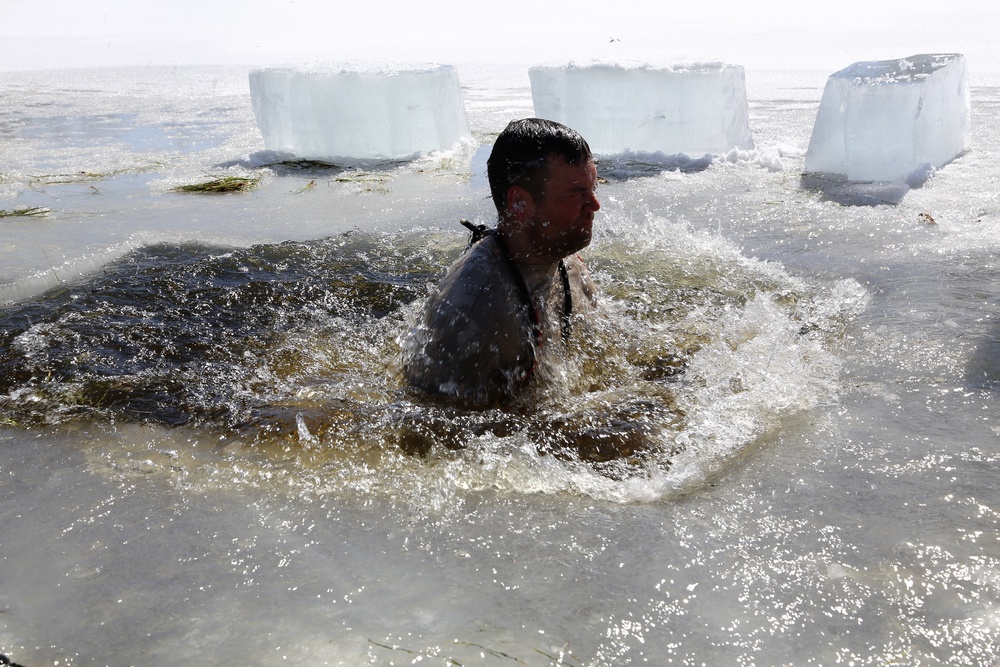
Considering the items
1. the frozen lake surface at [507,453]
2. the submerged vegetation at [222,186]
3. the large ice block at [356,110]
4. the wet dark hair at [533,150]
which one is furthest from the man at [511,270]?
the large ice block at [356,110]

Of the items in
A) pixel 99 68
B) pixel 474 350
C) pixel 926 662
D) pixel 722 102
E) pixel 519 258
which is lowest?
pixel 926 662

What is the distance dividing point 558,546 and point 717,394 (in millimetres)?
1057

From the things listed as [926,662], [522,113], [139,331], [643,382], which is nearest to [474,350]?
[643,382]

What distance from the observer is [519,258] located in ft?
8.36

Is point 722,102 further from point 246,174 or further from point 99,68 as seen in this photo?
point 99,68

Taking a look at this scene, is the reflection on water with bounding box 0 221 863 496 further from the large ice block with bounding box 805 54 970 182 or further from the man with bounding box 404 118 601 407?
the large ice block with bounding box 805 54 970 182

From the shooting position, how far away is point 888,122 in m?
5.32

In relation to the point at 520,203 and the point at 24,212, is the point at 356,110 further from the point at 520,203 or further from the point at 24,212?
the point at 520,203

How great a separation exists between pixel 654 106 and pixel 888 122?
178cm

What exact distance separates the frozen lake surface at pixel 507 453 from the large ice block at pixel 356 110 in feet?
6.77

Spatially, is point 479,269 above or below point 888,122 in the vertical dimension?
below

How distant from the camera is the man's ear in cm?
246

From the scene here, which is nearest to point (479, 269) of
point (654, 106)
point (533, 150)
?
point (533, 150)

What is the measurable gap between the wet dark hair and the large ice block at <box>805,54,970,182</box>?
3.71 meters
